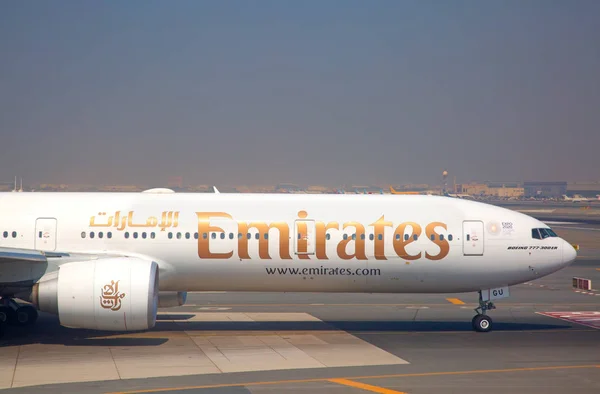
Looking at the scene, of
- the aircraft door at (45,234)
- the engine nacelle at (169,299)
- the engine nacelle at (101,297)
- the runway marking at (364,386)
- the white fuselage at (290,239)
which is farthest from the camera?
the engine nacelle at (169,299)

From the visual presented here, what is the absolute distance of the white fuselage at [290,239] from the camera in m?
24.6

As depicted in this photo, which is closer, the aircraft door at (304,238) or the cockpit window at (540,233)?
the aircraft door at (304,238)

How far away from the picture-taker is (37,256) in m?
23.0

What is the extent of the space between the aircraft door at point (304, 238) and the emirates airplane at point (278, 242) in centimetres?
3

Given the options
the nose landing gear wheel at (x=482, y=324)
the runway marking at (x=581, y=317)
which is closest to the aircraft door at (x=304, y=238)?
the nose landing gear wheel at (x=482, y=324)

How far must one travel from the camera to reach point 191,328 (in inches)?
1043

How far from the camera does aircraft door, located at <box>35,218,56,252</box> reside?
24.5m

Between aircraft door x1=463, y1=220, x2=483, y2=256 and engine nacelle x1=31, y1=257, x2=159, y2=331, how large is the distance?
9.91 m

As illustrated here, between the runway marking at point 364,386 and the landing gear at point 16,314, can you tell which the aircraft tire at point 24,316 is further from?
the runway marking at point 364,386

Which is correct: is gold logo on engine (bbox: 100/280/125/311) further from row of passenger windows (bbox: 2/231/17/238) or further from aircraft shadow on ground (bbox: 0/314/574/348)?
row of passenger windows (bbox: 2/231/17/238)

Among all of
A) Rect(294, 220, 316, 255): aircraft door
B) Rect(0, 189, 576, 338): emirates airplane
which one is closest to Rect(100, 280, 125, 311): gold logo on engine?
Rect(0, 189, 576, 338): emirates airplane

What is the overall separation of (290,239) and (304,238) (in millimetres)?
443

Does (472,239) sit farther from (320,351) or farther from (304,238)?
(320,351)

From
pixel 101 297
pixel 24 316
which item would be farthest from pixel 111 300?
pixel 24 316
